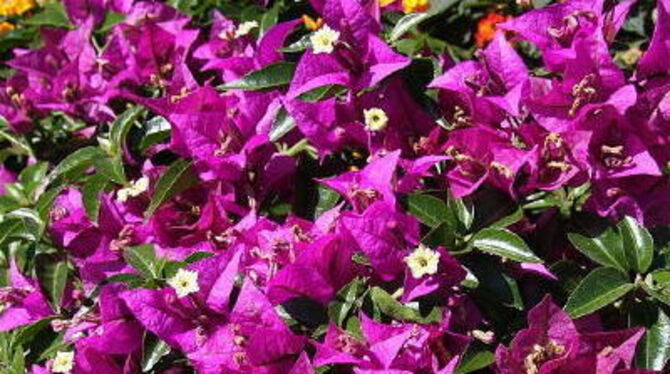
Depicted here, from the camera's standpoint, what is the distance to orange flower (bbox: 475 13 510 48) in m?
2.42

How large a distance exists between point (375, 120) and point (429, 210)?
16 cm

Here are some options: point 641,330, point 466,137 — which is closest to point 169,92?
point 466,137

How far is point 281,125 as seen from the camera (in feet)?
4.60

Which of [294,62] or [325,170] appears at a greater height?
[294,62]

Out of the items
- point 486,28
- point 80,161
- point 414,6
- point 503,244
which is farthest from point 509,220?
point 414,6

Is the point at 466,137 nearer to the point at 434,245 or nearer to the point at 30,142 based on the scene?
the point at 434,245

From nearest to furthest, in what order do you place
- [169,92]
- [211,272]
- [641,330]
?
1. [641,330]
2. [211,272]
3. [169,92]

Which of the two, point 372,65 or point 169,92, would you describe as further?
point 169,92

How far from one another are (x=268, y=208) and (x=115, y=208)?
25cm

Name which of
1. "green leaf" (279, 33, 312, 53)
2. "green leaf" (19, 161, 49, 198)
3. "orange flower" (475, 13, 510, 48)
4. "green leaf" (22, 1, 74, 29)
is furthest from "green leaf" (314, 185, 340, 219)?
"orange flower" (475, 13, 510, 48)

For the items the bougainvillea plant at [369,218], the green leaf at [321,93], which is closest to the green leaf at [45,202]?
the bougainvillea plant at [369,218]

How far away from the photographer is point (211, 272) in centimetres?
A: 123

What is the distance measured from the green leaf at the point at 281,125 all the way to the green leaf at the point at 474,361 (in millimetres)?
450

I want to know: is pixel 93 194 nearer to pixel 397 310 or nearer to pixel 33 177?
pixel 33 177
